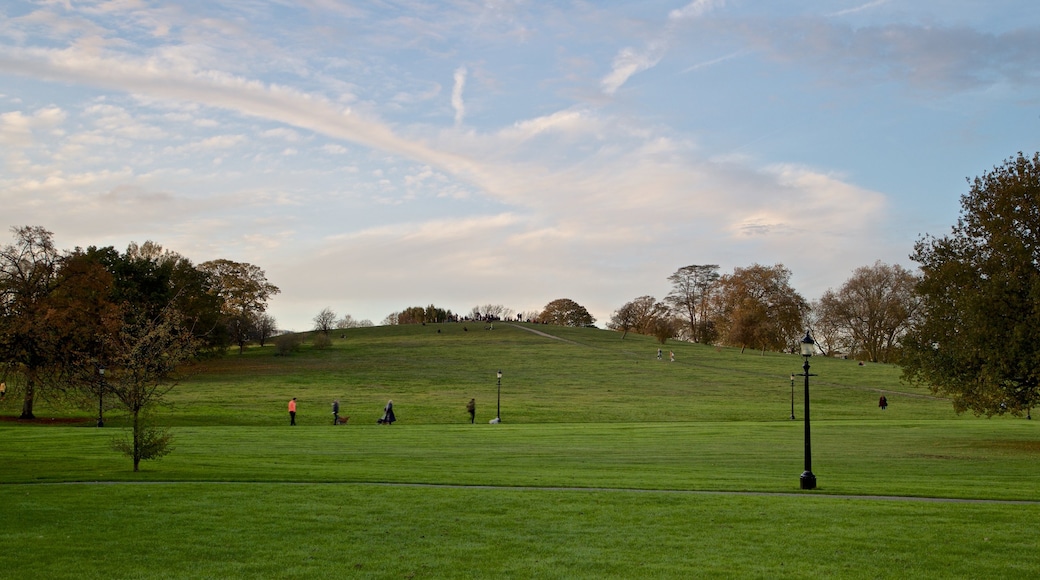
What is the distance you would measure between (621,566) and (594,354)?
9257 cm

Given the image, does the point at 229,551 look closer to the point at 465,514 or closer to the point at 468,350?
the point at 465,514

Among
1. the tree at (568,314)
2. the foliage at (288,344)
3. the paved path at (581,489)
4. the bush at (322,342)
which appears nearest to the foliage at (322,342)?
the bush at (322,342)

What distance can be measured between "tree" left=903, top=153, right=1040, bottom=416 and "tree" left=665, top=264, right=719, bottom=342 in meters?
94.7

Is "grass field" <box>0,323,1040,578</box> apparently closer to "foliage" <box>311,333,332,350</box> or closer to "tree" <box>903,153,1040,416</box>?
"tree" <box>903,153,1040,416</box>

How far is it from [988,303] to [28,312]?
38318 millimetres

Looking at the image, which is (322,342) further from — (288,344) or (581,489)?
(581,489)

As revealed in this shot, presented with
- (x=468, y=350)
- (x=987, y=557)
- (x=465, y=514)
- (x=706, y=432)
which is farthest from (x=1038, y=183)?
(x=468, y=350)

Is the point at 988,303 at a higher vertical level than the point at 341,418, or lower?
higher

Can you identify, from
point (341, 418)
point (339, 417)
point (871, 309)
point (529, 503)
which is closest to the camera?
point (529, 503)

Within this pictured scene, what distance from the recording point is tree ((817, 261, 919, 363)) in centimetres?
9975

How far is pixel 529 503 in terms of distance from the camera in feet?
51.1

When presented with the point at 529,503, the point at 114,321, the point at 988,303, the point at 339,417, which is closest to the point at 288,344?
the point at 339,417

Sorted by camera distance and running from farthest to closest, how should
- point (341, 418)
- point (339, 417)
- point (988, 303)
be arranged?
point (339, 417) < point (341, 418) < point (988, 303)

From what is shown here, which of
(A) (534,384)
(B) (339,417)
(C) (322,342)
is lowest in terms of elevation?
(B) (339,417)
